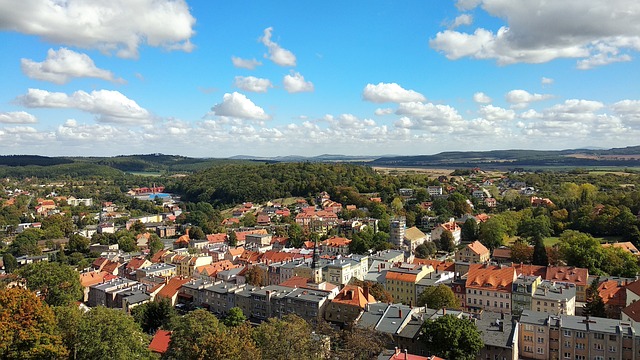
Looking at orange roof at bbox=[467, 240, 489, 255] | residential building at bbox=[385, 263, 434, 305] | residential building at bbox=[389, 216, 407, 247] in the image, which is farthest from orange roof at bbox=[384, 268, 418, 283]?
residential building at bbox=[389, 216, 407, 247]

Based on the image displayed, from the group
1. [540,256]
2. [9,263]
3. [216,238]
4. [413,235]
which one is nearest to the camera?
[540,256]

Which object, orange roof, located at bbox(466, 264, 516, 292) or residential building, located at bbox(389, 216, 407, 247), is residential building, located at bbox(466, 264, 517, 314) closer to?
orange roof, located at bbox(466, 264, 516, 292)

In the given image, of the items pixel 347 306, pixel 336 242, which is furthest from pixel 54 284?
pixel 336 242

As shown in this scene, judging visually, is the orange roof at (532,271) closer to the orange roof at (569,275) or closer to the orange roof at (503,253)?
the orange roof at (569,275)

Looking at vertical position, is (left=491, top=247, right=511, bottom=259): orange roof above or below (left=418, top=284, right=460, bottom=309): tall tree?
below

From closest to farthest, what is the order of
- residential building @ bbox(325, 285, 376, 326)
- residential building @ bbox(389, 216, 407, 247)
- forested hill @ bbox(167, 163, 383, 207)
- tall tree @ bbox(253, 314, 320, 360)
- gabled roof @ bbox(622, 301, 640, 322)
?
tall tree @ bbox(253, 314, 320, 360)
gabled roof @ bbox(622, 301, 640, 322)
residential building @ bbox(325, 285, 376, 326)
residential building @ bbox(389, 216, 407, 247)
forested hill @ bbox(167, 163, 383, 207)

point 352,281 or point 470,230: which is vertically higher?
point 352,281

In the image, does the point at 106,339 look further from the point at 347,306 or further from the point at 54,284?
the point at 54,284
